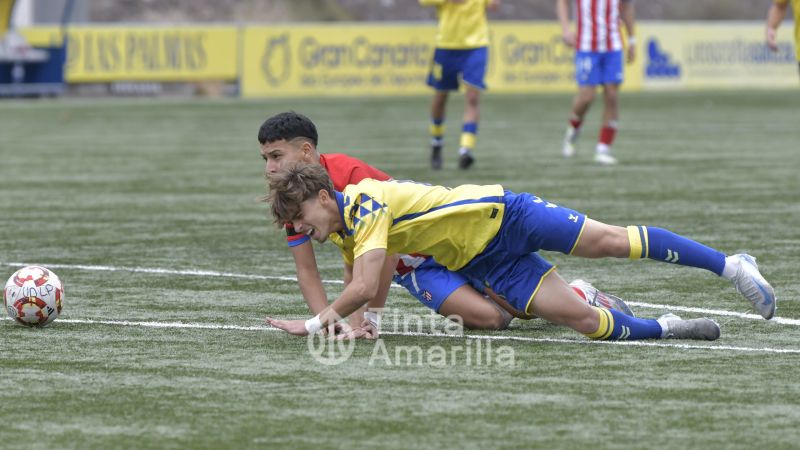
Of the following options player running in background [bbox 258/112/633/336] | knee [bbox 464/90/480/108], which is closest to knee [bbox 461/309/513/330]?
player running in background [bbox 258/112/633/336]

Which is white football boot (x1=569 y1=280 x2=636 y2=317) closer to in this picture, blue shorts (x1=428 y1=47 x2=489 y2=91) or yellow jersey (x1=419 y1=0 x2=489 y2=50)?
blue shorts (x1=428 y1=47 x2=489 y2=91)

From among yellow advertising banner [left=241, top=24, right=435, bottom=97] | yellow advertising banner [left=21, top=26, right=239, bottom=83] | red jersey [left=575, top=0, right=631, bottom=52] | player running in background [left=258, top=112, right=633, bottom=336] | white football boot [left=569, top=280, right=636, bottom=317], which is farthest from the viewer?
yellow advertising banner [left=21, top=26, right=239, bottom=83]

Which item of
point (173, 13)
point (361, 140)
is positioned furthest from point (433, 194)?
point (173, 13)

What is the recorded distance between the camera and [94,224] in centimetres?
1095

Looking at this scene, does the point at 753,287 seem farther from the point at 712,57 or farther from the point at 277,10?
the point at 277,10

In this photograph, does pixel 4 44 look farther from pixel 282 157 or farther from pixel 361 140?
pixel 282 157

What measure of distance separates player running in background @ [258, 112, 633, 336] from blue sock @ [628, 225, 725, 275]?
14.7 inches

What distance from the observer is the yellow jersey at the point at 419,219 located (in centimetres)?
588

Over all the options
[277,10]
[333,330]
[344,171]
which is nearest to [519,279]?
[333,330]

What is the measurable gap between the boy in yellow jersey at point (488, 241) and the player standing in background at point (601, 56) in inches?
363

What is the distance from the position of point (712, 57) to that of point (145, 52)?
40.6 feet

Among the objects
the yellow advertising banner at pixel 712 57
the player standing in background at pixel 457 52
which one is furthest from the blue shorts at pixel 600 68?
the yellow advertising banner at pixel 712 57

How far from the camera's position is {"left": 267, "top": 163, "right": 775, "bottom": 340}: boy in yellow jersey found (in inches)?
231

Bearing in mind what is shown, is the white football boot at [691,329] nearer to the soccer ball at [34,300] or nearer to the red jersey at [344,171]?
the red jersey at [344,171]
